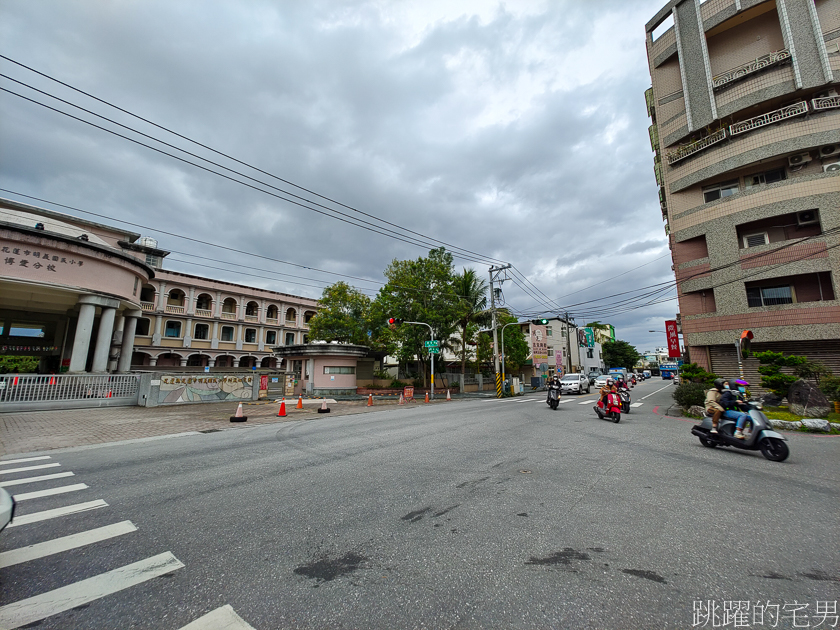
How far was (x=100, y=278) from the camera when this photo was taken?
61.7 feet

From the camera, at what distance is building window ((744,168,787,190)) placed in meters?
18.0

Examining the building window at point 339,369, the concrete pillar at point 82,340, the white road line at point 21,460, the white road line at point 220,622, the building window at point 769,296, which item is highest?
the building window at point 769,296

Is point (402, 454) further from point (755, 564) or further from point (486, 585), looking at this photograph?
point (755, 564)

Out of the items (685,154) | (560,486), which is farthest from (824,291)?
(560,486)

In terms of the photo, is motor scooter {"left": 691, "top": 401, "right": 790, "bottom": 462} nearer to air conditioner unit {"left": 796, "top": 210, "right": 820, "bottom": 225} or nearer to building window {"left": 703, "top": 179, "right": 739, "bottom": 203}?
air conditioner unit {"left": 796, "top": 210, "right": 820, "bottom": 225}

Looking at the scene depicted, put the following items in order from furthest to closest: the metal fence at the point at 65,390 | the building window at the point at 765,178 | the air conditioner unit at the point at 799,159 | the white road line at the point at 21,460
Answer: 1. the building window at the point at 765,178
2. the air conditioner unit at the point at 799,159
3. the metal fence at the point at 65,390
4. the white road line at the point at 21,460

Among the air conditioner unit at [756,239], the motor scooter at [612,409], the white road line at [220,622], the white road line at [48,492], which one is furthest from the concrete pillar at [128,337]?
the air conditioner unit at [756,239]

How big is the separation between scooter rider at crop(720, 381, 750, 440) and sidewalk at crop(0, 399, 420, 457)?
42.4ft

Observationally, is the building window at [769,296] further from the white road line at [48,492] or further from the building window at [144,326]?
the building window at [144,326]

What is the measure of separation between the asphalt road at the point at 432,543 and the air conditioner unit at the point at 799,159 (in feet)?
57.6

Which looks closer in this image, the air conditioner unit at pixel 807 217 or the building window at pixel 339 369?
the air conditioner unit at pixel 807 217

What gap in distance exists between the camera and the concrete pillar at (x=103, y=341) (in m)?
18.6

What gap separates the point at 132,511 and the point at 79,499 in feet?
3.71

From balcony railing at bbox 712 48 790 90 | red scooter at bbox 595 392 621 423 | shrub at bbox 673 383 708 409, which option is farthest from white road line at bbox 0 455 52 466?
balcony railing at bbox 712 48 790 90
